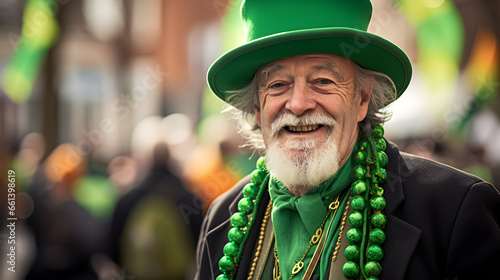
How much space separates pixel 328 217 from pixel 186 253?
7.38 feet

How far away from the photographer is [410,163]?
2.44 meters

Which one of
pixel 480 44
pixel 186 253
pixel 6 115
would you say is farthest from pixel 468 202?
pixel 6 115

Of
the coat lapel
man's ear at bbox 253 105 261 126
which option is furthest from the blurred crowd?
the coat lapel

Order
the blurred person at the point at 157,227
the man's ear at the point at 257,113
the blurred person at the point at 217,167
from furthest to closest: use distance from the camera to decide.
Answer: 1. the blurred person at the point at 217,167
2. the blurred person at the point at 157,227
3. the man's ear at the point at 257,113

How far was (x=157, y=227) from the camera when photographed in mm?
4324

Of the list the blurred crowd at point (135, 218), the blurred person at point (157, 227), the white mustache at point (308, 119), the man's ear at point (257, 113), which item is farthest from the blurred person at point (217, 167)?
the white mustache at point (308, 119)

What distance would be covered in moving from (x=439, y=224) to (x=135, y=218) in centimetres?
294

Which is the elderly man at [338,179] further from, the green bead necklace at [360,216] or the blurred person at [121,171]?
the blurred person at [121,171]

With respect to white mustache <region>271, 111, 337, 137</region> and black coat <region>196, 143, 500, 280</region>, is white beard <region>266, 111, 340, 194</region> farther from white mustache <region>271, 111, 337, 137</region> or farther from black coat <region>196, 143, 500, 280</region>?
black coat <region>196, 143, 500, 280</region>

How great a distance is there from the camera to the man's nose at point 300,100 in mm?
2348

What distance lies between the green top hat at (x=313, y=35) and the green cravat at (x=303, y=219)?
520 mm

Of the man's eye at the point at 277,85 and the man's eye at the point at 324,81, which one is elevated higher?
the man's eye at the point at 324,81

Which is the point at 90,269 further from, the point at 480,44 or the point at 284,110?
the point at 480,44

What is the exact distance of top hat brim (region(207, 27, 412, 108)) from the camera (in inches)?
88.7
